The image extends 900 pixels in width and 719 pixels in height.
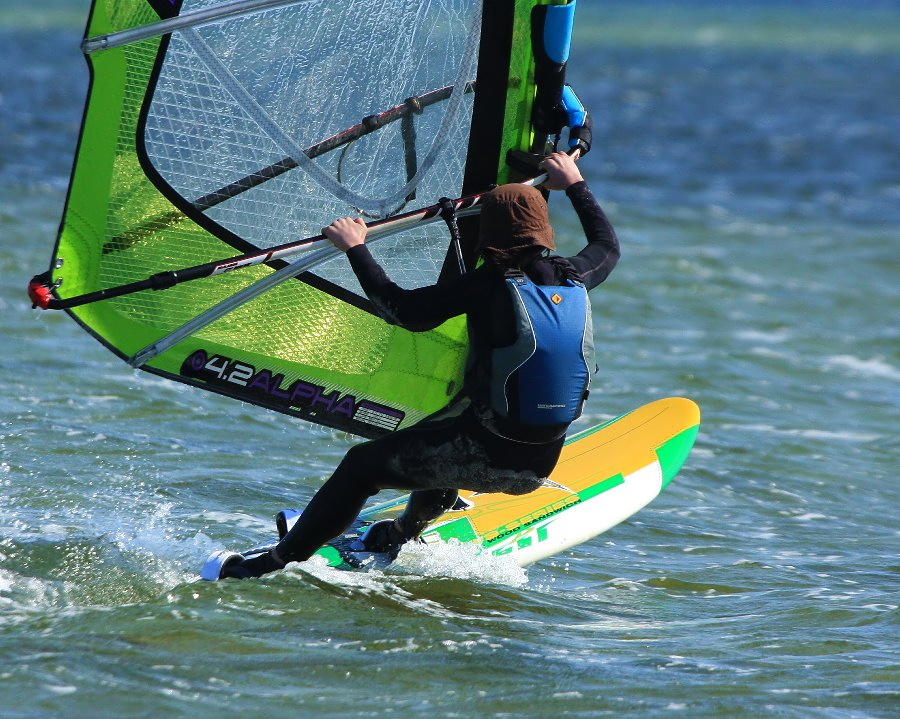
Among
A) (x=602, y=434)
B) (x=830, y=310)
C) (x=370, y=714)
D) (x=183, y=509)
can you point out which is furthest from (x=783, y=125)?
(x=370, y=714)

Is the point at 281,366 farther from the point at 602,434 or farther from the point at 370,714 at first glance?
the point at 602,434

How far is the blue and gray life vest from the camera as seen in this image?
414cm

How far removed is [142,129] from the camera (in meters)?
4.73

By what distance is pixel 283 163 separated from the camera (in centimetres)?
489

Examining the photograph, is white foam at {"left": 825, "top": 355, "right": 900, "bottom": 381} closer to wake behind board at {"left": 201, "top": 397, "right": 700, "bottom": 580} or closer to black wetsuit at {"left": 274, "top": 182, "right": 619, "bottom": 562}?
wake behind board at {"left": 201, "top": 397, "right": 700, "bottom": 580}

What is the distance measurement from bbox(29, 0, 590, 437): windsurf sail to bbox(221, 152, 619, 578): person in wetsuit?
37cm

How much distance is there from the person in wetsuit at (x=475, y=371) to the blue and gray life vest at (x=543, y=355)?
1.4 inches

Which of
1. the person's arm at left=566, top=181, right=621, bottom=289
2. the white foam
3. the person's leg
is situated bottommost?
the person's leg

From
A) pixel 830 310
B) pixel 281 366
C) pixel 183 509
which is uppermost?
pixel 830 310

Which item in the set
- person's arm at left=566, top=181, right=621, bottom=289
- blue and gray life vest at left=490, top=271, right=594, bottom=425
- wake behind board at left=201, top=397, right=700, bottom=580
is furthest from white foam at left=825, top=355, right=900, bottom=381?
blue and gray life vest at left=490, top=271, right=594, bottom=425

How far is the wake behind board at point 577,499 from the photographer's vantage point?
5629 mm

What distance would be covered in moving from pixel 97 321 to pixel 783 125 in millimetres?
19483

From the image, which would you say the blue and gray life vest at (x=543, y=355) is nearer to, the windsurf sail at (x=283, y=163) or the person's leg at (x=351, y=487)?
the person's leg at (x=351, y=487)

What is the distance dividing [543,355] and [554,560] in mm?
1915
